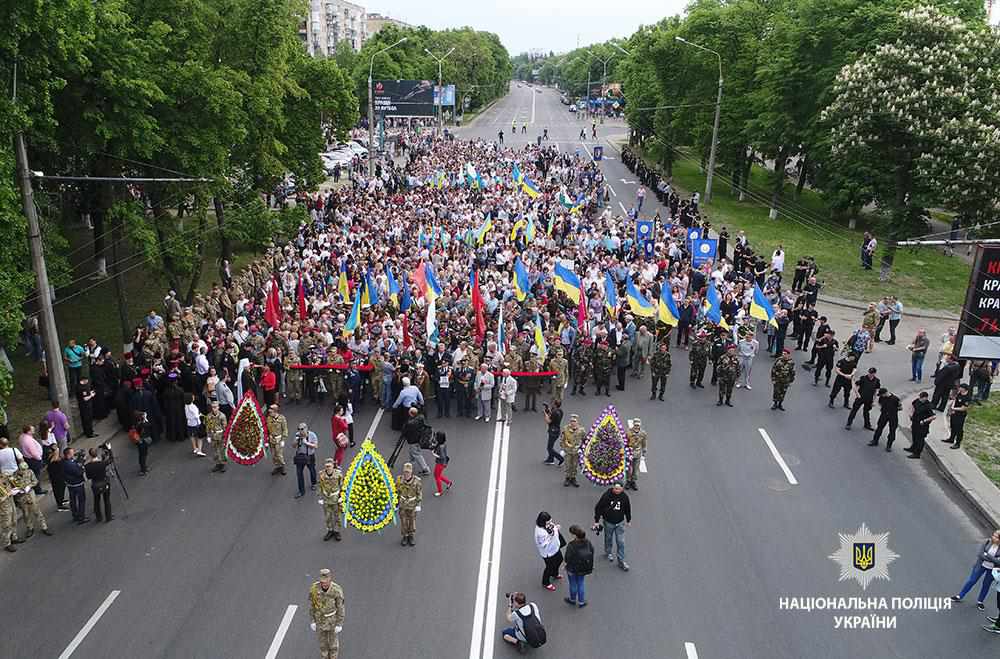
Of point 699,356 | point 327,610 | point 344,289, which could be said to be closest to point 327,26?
Answer: point 344,289

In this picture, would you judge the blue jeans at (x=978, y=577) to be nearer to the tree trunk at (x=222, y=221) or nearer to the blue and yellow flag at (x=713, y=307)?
the blue and yellow flag at (x=713, y=307)

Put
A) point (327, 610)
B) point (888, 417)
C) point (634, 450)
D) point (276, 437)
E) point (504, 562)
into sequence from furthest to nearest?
1. point (888, 417)
2. point (276, 437)
3. point (634, 450)
4. point (504, 562)
5. point (327, 610)

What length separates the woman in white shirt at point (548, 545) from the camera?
36.4ft

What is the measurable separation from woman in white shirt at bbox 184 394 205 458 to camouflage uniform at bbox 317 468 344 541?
14.0 feet

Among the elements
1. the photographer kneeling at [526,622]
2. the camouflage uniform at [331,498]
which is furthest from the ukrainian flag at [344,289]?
the photographer kneeling at [526,622]

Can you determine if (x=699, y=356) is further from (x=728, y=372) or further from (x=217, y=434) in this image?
(x=217, y=434)

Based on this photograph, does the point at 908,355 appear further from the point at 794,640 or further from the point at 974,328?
the point at 794,640

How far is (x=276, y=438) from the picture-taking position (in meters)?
14.8

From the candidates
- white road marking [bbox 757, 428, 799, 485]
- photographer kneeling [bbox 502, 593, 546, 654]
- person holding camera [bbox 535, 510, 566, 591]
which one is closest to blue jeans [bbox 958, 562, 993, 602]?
white road marking [bbox 757, 428, 799, 485]

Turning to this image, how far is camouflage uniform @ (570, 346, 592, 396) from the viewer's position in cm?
1900

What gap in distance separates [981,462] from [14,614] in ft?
56.6

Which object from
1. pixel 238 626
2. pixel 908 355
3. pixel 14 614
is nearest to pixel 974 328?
pixel 908 355

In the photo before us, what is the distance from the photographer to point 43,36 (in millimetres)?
14367
